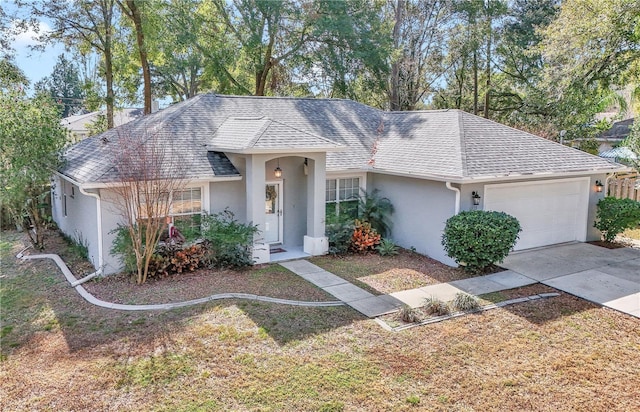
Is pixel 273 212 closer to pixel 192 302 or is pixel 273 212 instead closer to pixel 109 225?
pixel 109 225

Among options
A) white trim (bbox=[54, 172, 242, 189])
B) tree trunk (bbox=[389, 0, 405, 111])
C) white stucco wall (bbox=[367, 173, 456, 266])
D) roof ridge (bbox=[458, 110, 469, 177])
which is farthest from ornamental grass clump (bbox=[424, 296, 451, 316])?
tree trunk (bbox=[389, 0, 405, 111])

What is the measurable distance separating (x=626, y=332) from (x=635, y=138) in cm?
1135

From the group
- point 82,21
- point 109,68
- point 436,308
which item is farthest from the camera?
point 109,68

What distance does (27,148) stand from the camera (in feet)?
42.4

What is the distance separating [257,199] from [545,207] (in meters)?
9.08

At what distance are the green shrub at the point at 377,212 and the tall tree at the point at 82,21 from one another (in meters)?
18.5

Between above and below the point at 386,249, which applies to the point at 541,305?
below

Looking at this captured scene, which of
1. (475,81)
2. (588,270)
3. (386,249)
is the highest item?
(475,81)

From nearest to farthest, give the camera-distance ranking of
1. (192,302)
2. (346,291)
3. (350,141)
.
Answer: (192,302), (346,291), (350,141)

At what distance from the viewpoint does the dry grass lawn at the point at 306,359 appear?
619cm

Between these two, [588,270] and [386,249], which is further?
[386,249]

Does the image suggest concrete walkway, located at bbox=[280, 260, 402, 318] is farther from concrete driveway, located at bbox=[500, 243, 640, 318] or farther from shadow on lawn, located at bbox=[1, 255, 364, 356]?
concrete driveway, located at bbox=[500, 243, 640, 318]

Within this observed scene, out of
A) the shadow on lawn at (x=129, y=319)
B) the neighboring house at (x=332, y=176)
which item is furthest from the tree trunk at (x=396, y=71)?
the shadow on lawn at (x=129, y=319)

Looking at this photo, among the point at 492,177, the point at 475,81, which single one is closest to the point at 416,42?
the point at 475,81
